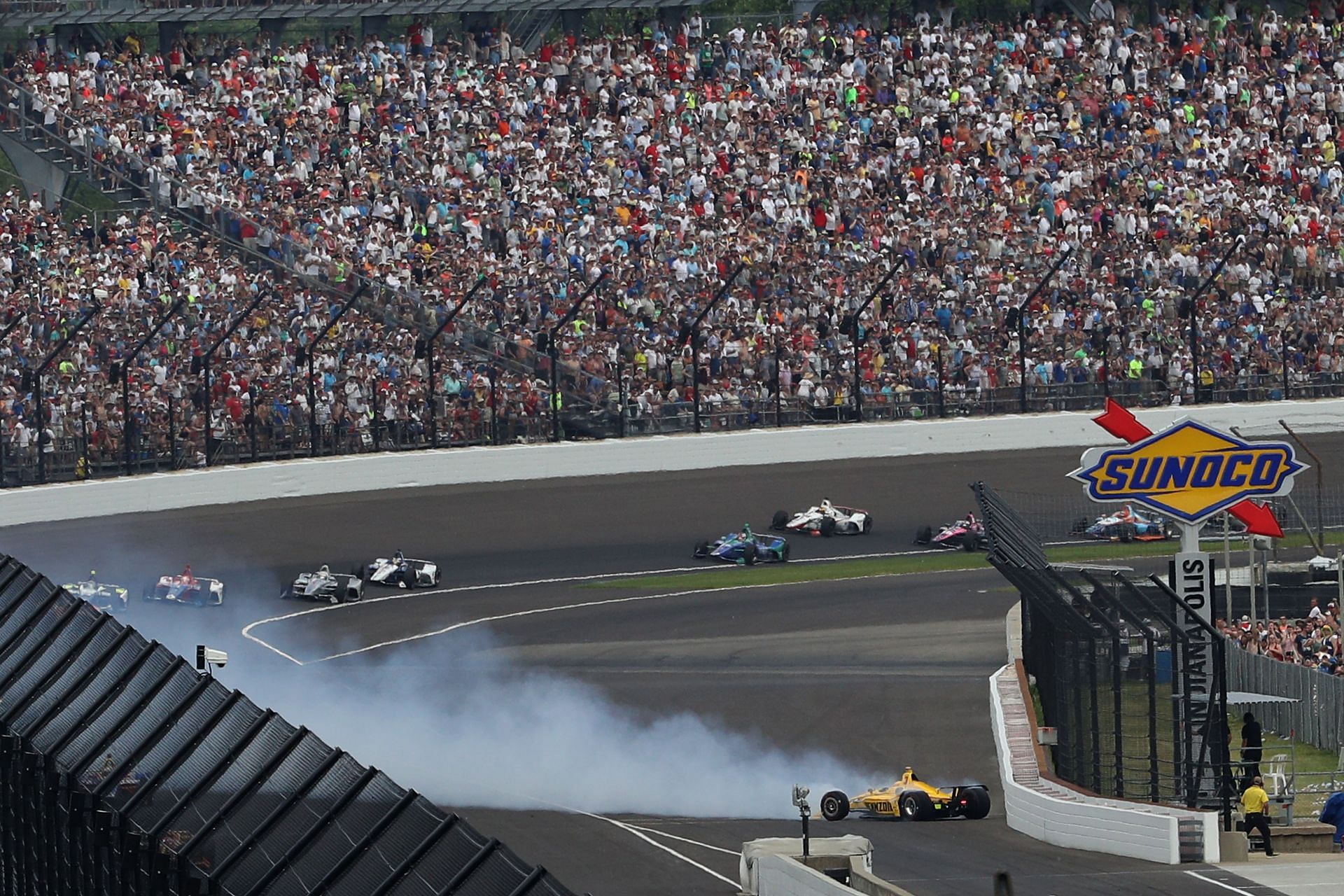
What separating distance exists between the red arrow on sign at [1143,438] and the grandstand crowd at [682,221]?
51.8 feet

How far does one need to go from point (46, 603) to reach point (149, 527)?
978 inches

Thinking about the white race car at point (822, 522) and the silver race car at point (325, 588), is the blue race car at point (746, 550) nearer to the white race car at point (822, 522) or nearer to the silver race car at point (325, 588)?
the white race car at point (822, 522)

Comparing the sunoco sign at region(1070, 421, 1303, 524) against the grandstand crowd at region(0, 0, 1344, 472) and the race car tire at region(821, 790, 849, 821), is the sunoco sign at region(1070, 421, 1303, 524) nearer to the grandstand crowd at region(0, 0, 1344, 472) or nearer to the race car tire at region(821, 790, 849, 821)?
the race car tire at region(821, 790, 849, 821)

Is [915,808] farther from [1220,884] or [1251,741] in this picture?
[1220,884]

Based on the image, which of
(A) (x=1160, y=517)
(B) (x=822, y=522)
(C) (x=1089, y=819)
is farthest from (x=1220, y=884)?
(A) (x=1160, y=517)

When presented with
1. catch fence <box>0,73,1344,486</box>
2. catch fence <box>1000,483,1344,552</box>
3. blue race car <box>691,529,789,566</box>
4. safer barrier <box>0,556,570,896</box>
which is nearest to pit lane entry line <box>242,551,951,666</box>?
blue race car <box>691,529,789,566</box>

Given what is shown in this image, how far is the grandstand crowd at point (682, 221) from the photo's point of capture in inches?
1588

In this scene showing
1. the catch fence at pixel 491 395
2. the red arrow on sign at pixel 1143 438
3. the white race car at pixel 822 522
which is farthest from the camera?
the white race car at pixel 822 522

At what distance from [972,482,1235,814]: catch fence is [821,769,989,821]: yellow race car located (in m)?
0.88

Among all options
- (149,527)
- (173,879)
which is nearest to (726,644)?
(149,527)

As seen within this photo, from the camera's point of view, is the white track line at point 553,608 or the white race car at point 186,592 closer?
the white track line at point 553,608

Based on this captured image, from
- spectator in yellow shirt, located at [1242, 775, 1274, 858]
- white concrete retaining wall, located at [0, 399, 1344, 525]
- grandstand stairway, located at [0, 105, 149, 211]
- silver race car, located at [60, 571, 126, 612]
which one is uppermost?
grandstand stairway, located at [0, 105, 149, 211]

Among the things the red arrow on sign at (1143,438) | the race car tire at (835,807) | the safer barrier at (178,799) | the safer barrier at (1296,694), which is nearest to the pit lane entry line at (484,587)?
the safer barrier at (1296,694)

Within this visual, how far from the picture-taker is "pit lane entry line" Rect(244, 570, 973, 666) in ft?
106
